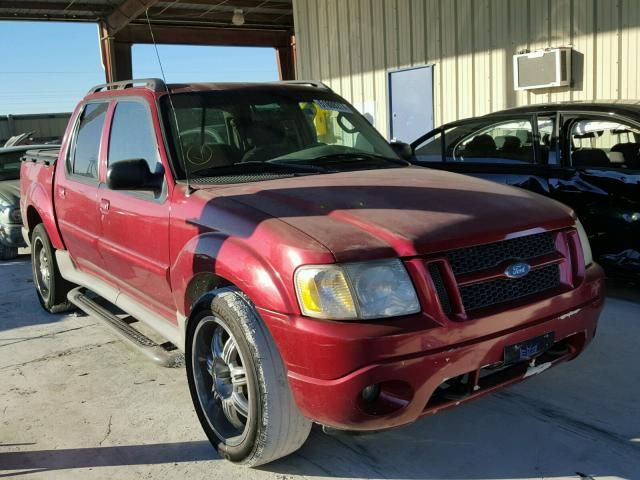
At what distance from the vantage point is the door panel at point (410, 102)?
34.4 feet

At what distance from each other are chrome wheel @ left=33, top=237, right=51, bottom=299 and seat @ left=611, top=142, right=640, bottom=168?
4.99 meters

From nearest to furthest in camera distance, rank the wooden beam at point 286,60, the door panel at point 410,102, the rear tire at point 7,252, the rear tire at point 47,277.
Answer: the rear tire at point 47,277 < the rear tire at point 7,252 < the door panel at point 410,102 < the wooden beam at point 286,60

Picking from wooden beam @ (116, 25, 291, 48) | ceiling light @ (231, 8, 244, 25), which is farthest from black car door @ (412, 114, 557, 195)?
wooden beam @ (116, 25, 291, 48)

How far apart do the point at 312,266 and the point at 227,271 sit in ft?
1.70

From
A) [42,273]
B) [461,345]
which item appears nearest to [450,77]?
[42,273]

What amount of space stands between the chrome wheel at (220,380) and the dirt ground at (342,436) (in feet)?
0.62

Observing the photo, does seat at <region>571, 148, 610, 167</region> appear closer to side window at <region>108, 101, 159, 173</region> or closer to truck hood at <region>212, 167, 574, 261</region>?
truck hood at <region>212, 167, 574, 261</region>

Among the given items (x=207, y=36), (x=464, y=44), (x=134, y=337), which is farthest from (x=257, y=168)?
(x=207, y=36)

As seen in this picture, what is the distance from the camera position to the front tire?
271 centimetres

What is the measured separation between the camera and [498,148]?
6.16 m

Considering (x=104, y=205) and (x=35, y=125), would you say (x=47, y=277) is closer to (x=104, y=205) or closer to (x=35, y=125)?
(x=104, y=205)

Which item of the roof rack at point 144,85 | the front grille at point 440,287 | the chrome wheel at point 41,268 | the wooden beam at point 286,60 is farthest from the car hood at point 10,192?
the wooden beam at point 286,60

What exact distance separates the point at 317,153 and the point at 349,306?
5.40 ft

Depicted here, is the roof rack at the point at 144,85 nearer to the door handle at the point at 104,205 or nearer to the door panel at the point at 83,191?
the door panel at the point at 83,191
